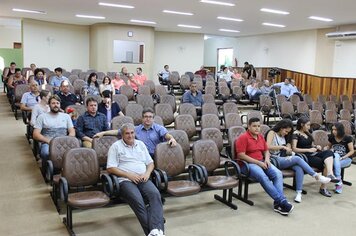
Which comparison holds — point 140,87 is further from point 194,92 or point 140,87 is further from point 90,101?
point 90,101

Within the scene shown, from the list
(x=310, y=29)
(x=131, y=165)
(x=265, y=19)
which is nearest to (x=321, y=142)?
(x=131, y=165)

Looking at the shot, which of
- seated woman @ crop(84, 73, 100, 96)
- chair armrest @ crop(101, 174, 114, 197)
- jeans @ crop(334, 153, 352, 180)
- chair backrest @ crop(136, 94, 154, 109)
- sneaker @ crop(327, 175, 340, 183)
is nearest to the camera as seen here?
chair armrest @ crop(101, 174, 114, 197)

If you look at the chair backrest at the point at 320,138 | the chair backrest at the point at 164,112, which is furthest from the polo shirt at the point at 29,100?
the chair backrest at the point at 320,138

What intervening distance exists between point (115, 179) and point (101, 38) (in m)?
10.6

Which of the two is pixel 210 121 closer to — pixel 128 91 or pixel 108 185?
pixel 108 185

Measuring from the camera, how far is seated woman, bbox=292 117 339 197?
15.3ft

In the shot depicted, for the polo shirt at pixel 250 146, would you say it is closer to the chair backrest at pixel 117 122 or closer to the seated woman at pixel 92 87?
the chair backrest at pixel 117 122

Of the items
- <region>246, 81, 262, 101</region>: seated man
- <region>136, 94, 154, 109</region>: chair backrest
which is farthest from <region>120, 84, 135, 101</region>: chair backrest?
<region>246, 81, 262, 101</region>: seated man

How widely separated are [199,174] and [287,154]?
1.47 metres

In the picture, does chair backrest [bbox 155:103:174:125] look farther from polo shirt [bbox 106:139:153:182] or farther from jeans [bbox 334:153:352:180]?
jeans [bbox 334:153:352:180]

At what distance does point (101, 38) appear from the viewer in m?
13.1

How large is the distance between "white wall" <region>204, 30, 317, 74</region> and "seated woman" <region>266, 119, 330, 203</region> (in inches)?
375

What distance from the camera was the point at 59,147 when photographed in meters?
3.88

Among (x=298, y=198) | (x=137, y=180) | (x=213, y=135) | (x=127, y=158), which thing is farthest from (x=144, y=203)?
(x=298, y=198)
